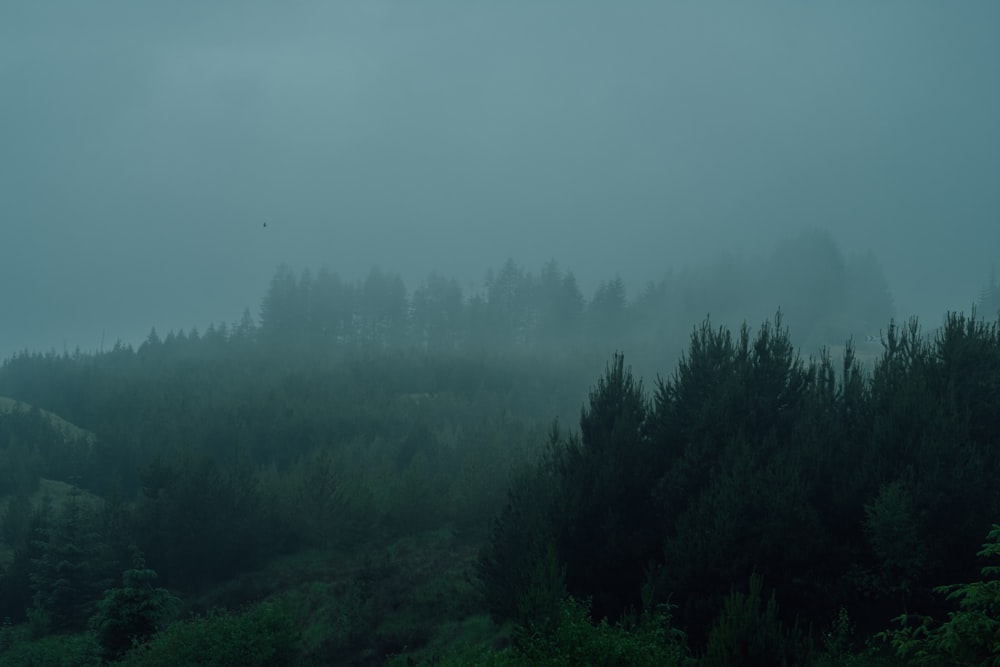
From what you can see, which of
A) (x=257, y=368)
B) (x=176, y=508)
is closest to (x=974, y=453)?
(x=176, y=508)

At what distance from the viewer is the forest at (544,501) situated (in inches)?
712

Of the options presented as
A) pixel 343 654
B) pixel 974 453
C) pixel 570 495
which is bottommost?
pixel 343 654

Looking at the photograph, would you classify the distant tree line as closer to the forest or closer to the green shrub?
the forest

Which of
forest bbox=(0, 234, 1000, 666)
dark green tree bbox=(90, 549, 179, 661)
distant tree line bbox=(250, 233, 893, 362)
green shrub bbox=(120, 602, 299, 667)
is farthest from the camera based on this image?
distant tree line bbox=(250, 233, 893, 362)

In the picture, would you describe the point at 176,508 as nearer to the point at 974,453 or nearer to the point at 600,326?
the point at 974,453

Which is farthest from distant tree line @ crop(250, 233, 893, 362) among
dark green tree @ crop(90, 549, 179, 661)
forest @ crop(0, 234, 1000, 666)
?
dark green tree @ crop(90, 549, 179, 661)

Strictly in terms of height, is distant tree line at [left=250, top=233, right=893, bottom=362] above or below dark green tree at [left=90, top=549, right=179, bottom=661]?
above

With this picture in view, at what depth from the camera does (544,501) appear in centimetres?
2480

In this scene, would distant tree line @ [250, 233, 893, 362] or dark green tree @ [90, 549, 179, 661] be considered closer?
dark green tree @ [90, 549, 179, 661]

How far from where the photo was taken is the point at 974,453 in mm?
18844

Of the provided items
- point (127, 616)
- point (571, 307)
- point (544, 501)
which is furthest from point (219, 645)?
point (571, 307)

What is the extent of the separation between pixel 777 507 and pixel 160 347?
110 meters

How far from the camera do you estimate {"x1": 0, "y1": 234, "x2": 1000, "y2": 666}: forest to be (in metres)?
18.1

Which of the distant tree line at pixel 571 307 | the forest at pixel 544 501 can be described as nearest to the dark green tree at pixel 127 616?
the forest at pixel 544 501
